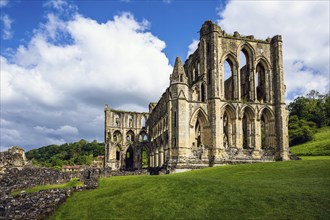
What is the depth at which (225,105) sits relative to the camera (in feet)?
155

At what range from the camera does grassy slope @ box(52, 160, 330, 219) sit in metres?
16.6

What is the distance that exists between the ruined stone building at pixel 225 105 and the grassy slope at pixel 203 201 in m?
21.1

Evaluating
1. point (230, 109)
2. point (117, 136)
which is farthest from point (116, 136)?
point (230, 109)

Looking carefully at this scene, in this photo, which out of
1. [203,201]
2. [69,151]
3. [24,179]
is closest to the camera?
[203,201]

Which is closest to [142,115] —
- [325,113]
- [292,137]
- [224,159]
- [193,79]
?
[193,79]

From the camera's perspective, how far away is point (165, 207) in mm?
17609

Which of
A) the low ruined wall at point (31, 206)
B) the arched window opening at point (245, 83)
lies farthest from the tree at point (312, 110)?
the low ruined wall at point (31, 206)

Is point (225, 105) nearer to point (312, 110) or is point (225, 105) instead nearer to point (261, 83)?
point (261, 83)

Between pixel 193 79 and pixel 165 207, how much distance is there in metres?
40.3

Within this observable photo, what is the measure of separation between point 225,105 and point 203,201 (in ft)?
98.9

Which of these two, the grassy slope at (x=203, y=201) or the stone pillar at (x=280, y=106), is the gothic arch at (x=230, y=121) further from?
the grassy slope at (x=203, y=201)

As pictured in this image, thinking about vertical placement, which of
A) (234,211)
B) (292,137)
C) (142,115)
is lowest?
(234,211)

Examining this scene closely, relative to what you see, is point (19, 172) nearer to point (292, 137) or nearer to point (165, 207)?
point (165, 207)

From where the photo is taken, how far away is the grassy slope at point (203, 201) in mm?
Result: 16641
